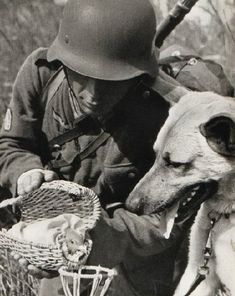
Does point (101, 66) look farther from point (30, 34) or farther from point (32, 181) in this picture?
point (30, 34)

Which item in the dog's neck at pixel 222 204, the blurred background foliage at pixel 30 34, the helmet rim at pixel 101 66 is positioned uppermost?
the helmet rim at pixel 101 66

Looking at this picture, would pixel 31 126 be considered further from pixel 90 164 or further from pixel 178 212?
pixel 178 212

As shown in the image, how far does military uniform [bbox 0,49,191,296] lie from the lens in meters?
3.35

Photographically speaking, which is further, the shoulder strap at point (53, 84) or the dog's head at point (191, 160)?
the shoulder strap at point (53, 84)

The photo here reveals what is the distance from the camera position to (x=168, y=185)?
3033 mm

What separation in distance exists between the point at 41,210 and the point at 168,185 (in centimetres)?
56

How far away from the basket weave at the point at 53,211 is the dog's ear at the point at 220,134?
518mm

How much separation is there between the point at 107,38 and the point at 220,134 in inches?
27.7

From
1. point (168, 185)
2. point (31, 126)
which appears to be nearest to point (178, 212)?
point (168, 185)

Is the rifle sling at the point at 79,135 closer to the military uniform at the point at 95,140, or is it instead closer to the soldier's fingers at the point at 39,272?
the military uniform at the point at 95,140

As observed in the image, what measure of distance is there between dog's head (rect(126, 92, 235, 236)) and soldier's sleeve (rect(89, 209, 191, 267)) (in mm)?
148

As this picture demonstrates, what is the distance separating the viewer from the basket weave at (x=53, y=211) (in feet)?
9.26

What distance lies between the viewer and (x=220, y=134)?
114 inches

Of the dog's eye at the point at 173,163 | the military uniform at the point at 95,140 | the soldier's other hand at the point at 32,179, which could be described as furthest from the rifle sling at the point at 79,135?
the dog's eye at the point at 173,163
